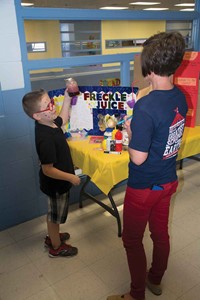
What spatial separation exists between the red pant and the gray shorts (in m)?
0.55

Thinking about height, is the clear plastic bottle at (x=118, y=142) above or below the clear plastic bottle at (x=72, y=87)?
below

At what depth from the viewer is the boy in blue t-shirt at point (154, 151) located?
3.41ft

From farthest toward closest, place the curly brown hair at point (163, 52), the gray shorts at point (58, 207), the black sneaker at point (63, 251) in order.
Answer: the black sneaker at point (63, 251)
the gray shorts at point (58, 207)
the curly brown hair at point (163, 52)

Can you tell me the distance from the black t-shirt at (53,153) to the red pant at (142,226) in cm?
49

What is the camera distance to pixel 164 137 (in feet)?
3.69

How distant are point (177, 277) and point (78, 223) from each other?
2.93ft

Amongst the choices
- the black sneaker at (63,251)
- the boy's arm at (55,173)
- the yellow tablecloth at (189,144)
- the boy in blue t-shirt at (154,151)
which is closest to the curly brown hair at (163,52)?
the boy in blue t-shirt at (154,151)

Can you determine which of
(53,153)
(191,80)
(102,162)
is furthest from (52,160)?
(191,80)

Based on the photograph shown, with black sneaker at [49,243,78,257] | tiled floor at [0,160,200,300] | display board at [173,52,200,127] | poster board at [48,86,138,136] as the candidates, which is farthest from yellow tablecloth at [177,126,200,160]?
black sneaker at [49,243,78,257]

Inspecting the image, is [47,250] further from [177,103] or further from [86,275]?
[177,103]

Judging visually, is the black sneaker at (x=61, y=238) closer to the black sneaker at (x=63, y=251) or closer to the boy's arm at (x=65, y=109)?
the black sneaker at (x=63, y=251)

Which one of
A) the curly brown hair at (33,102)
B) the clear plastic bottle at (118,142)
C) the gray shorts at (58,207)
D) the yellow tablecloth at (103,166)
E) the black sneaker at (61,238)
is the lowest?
the black sneaker at (61,238)

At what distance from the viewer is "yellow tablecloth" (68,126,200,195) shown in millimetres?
1653

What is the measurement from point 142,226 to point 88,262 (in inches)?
28.3
